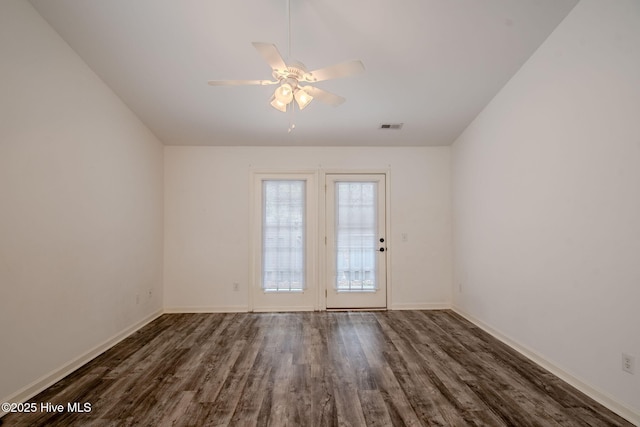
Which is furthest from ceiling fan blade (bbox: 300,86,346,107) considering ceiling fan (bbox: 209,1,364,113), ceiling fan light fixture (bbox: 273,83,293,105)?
ceiling fan light fixture (bbox: 273,83,293,105)

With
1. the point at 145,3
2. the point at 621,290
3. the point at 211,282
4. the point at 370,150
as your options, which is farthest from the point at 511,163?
the point at 211,282

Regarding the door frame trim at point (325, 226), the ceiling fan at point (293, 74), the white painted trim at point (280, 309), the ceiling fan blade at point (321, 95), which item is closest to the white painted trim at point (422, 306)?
the door frame trim at point (325, 226)

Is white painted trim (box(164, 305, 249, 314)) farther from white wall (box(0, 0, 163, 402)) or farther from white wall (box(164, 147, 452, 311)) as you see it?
white wall (box(0, 0, 163, 402))

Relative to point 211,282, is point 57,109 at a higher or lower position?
higher

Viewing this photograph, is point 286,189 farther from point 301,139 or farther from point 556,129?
point 556,129

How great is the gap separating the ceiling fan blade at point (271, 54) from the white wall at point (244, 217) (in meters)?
2.68

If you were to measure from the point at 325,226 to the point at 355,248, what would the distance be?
1.85ft

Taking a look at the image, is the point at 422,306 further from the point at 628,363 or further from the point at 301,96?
the point at 301,96

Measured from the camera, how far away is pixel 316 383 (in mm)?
2488

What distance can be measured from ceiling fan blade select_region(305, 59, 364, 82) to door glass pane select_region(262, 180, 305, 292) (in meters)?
2.77

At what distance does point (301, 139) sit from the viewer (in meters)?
4.48

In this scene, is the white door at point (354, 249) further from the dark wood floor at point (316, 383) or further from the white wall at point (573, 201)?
the white wall at point (573, 201)

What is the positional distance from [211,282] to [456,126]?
411 centimetres

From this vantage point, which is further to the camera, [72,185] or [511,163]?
[511,163]
